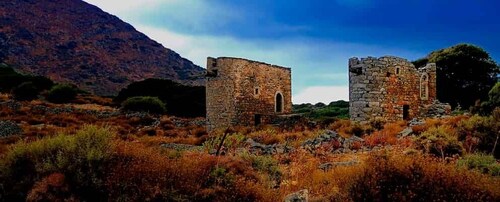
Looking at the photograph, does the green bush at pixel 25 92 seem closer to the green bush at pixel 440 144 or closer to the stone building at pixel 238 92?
the stone building at pixel 238 92

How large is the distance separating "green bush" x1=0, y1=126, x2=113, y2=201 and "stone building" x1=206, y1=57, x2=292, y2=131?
18.1m

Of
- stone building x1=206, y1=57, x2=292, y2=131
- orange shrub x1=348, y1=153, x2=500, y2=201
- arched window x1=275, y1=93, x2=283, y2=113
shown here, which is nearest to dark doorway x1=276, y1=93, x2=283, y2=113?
arched window x1=275, y1=93, x2=283, y2=113

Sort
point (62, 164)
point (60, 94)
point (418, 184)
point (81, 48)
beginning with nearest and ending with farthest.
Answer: point (418, 184)
point (62, 164)
point (60, 94)
point (81, 48)

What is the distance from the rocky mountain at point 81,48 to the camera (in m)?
77.5

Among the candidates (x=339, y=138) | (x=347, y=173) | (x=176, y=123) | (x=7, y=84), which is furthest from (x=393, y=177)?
(x=7, y=84)

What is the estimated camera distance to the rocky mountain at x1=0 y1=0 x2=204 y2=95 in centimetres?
7750

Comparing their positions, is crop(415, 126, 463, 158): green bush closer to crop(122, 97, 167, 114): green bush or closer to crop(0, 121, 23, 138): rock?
crop(0, 121, 23, 138): rock

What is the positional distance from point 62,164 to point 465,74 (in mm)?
36160

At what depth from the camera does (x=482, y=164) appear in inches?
311

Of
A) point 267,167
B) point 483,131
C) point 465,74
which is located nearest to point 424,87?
point 483,131

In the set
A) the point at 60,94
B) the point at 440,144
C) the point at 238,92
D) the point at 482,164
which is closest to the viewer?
the point at 482,164

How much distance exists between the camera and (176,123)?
101 ft

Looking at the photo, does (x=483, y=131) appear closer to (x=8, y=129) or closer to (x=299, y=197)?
(x=299, y=197)

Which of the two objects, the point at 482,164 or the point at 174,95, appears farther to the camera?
the point at 174,95
